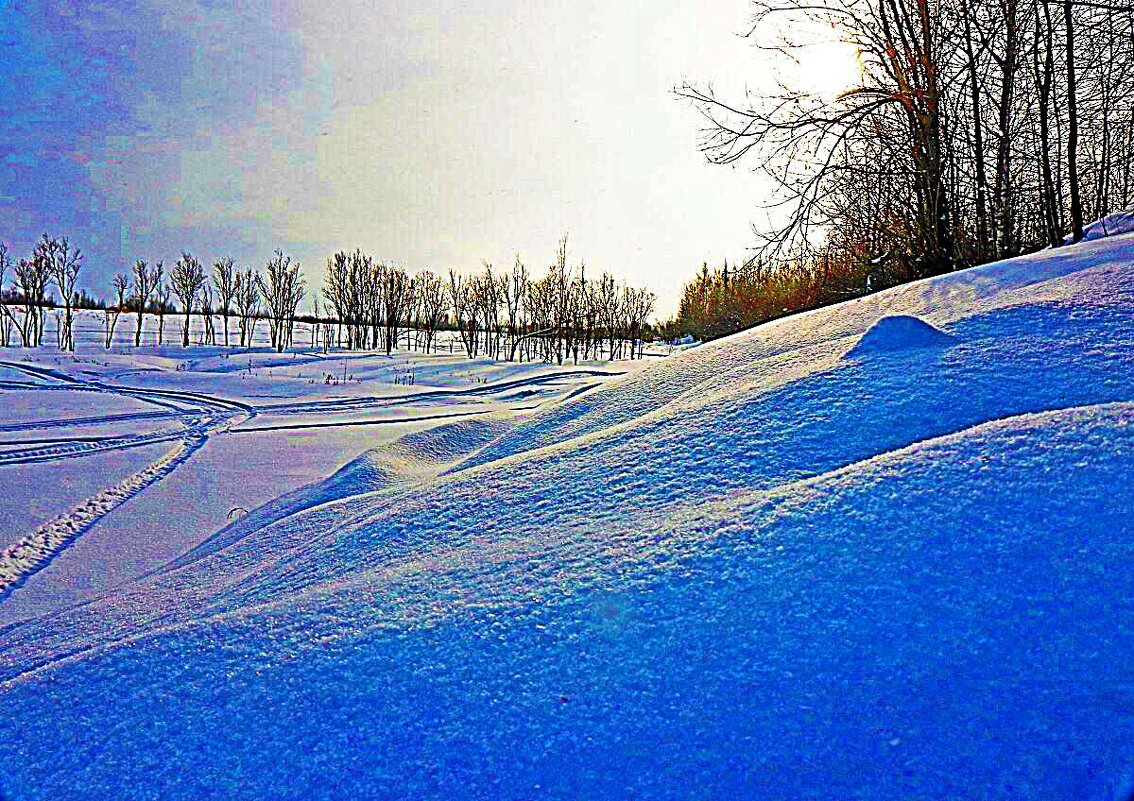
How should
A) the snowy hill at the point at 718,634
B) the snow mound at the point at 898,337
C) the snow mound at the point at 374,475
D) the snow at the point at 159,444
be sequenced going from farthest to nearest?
the snow at the point at 159,444 → the snow mound at the point at 374,475 → the snow mound at the point at 898,337 → the snowy hill at the point at 718,634

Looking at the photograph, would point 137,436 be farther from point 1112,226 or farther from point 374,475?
point 1112,226

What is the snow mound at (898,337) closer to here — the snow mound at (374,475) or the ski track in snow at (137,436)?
the ski track in snow at (137,436)

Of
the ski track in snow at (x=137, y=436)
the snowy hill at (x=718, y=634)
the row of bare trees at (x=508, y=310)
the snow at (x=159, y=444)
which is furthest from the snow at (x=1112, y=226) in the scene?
the row of bare trees at (x=508, y=310)

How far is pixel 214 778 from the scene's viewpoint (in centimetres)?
106

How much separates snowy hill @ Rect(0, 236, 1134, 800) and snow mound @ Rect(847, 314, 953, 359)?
0.18 metres

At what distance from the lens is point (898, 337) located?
8.13ft

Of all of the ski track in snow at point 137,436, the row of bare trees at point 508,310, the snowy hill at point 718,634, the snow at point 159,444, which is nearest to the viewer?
the snowy hill at point 718,634

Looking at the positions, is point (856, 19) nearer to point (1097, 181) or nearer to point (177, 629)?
point (1097, 181)

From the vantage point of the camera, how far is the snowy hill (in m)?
0.95

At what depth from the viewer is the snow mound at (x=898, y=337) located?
7.93 ft

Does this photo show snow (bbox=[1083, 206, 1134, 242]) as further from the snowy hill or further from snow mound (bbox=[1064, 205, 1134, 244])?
the snowy hill

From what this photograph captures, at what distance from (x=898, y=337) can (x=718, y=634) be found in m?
1.75

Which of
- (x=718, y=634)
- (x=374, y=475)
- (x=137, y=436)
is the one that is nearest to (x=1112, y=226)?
(x=718, y=634)

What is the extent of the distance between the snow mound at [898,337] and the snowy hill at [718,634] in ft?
0.60
